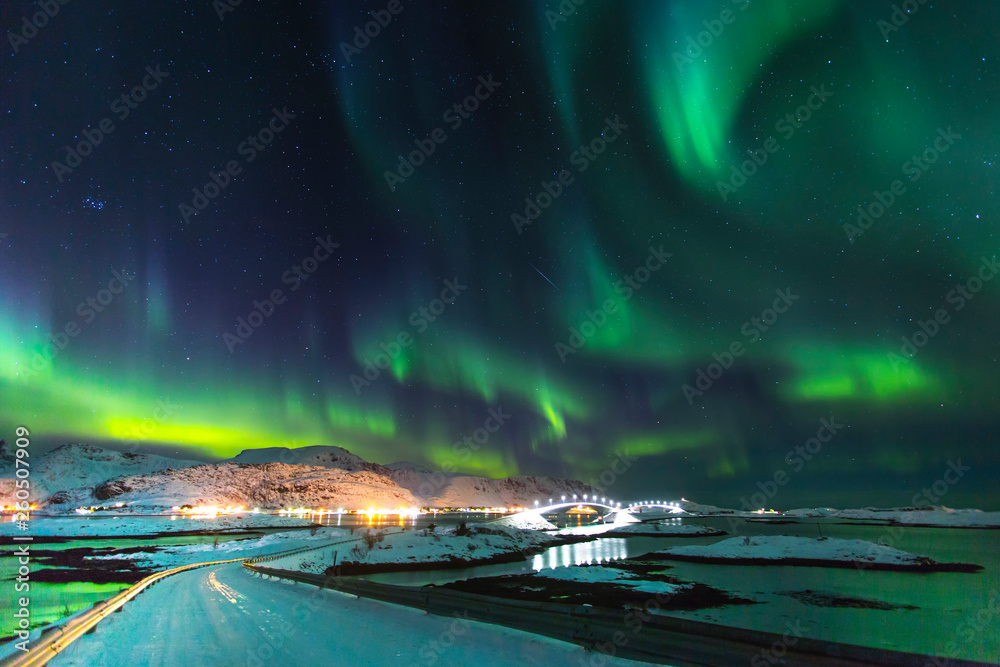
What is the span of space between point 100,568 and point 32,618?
93.2ft

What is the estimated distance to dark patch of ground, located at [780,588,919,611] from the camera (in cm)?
3906

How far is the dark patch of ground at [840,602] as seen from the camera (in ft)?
128

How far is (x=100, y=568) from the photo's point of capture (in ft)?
168

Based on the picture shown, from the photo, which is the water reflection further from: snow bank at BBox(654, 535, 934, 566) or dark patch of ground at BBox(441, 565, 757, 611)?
dark patch of ground at BBox(441, 565, 757, 611)

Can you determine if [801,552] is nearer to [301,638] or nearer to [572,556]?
[572,556]

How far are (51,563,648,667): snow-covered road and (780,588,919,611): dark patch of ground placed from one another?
1325 inches

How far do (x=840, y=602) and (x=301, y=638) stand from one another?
40525 mm

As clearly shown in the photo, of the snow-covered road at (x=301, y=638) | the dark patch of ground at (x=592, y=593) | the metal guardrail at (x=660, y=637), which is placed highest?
the metal guardrail at (x=660, y=637)

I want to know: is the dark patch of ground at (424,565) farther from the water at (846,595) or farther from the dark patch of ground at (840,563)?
the dark patch of ground at (840,563)

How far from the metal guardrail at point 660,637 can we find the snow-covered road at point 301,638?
1.53 feet

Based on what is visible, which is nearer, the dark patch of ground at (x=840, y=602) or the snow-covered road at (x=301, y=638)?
the snow-covered road at (x=301, y=638)

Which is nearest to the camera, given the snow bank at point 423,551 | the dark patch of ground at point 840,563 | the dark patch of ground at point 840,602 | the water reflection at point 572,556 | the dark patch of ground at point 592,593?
the dark patch of ground at point 592,593

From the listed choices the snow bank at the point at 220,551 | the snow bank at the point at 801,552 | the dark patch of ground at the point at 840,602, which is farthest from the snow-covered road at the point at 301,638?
the snow bank at the point at 801,552

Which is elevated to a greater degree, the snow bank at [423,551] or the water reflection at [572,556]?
the snow bank at [423,551]
